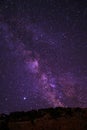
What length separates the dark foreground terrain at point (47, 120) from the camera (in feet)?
28.6

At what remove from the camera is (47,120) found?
9.00 m

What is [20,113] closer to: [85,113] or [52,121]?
[52,121]

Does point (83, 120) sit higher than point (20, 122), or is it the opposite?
point (20, 122)

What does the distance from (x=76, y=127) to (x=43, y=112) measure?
1.38 meters

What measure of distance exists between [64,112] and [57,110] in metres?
0.32

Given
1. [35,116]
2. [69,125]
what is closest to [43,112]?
[35,116]

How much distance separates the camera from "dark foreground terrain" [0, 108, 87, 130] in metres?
8.71

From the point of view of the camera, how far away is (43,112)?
9.53 metres

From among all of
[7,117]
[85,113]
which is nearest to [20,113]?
[7,117]

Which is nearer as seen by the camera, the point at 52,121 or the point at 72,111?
the point at 52,121

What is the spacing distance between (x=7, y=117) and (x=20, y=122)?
0.73 metres

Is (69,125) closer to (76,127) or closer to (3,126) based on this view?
(76,127)

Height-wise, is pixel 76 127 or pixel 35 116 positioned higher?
pixel 35 116

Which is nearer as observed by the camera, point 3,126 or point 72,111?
point 3,126
